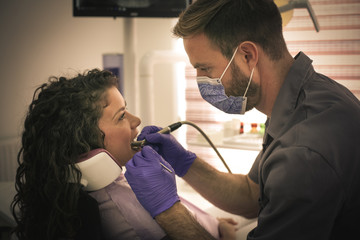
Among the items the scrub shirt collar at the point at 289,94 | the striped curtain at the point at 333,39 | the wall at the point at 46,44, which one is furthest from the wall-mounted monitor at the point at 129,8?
the scrub shirt collar at the point at 289,94

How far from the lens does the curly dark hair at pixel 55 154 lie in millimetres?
1178

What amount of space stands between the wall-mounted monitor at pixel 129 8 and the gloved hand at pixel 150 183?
1.40 meters

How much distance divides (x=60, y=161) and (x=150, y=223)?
383mm

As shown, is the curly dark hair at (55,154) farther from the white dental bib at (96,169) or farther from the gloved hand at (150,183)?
the gloved hand at (150,183)

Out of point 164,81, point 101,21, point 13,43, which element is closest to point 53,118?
point 13,43

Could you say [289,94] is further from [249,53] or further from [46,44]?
[46,44]

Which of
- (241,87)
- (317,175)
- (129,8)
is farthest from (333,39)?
(317,175)

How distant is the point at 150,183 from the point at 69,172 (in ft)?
0.89

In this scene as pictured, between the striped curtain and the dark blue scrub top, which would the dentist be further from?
the striped curtain

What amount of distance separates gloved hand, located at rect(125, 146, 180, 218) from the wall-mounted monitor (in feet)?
4.60

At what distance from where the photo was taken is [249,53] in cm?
127

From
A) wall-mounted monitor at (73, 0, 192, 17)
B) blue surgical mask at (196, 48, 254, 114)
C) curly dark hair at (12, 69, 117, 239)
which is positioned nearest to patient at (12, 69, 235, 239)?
curly dark hair at (12, 69, 117, 239)

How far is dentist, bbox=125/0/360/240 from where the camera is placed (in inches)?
40.3

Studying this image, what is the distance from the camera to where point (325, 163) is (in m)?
1.01
